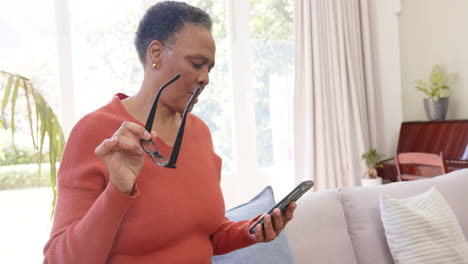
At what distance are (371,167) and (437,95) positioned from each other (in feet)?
2.43

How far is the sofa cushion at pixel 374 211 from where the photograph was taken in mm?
1744

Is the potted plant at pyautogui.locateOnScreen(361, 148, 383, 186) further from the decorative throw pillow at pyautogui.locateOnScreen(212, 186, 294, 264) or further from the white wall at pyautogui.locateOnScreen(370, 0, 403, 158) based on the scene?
the decorative throw pillow at pyautogui.locateOnScreen(212, 186, 294, 264)

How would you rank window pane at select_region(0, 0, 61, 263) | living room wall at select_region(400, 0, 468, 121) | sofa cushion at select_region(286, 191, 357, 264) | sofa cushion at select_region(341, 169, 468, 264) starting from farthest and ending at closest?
living room wall at select_region(400, 0, 468, 121), window pane at select_region(0, 0, 61, 263), sofa cushion at select_region(341, 169, 468, 264), sofa cushion at select_region(286, 191, 357, 264)

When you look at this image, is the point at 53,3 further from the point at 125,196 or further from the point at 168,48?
the point at 125,196

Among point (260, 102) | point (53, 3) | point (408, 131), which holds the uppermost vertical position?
point (53, 3)

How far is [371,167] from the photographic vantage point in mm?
3617

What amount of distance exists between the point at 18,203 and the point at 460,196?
266cm

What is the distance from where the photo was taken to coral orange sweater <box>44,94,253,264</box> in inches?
31.9

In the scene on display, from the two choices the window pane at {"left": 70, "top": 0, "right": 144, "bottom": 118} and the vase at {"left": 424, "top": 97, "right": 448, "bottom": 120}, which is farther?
the vase at {"left": 424, "top": 97, "right": 448, "bottom": 120}

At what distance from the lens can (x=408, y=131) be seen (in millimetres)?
3697

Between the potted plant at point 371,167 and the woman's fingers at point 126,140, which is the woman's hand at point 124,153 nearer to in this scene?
the woman's fingers at point 126,140

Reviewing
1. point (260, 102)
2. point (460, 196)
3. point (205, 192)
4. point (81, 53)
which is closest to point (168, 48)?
point (205, 192)

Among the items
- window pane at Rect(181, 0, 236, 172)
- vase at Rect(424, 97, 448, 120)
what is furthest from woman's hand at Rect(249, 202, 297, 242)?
vase at Rect(424, 97, 448, 120)

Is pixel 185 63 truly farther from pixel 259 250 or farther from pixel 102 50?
pixel 102 50
